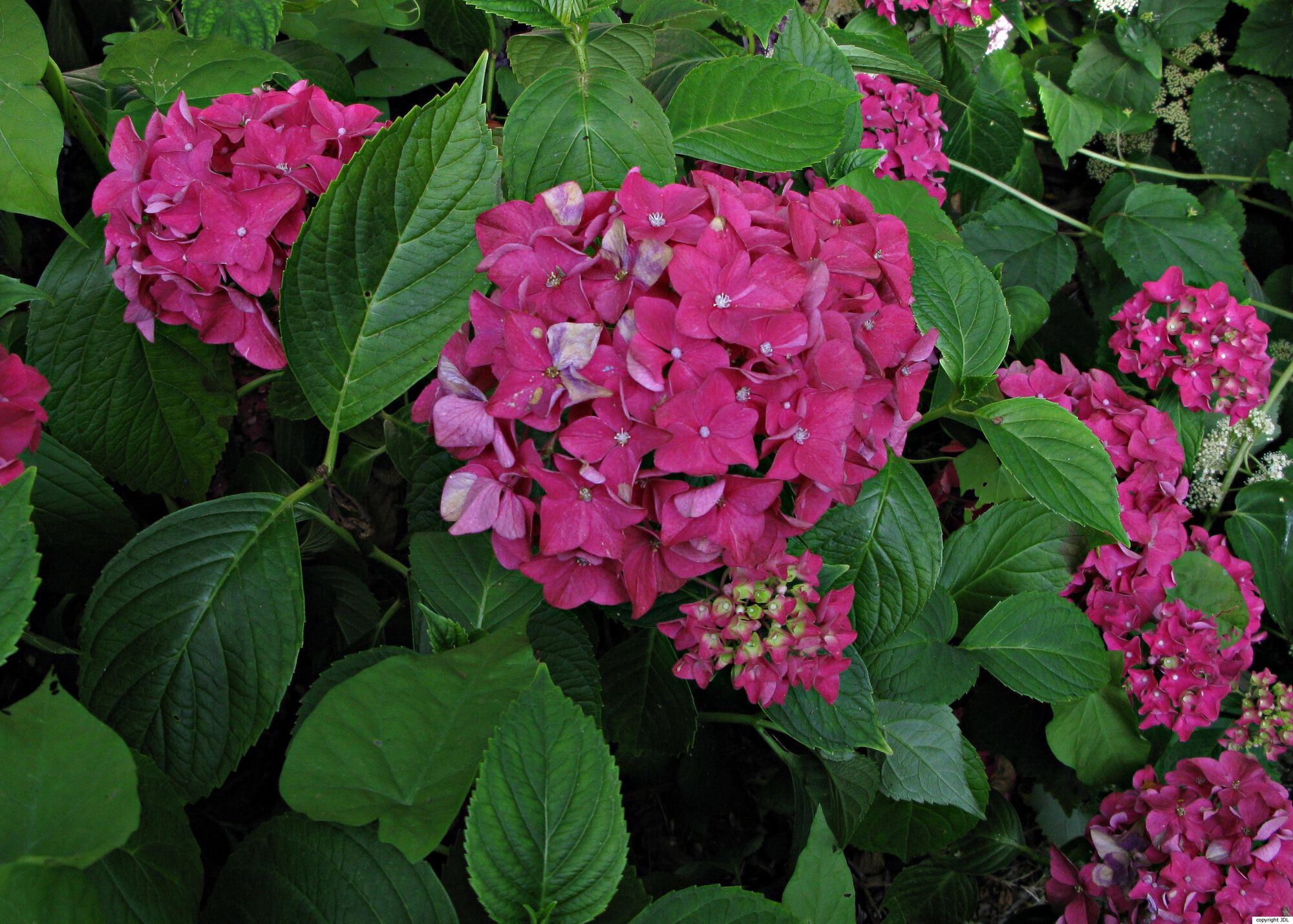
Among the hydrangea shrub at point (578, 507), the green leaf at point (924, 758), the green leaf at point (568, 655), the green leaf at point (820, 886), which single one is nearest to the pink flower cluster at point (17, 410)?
the hydrangea shrub at point (578, 507)

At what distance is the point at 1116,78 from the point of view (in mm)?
2719

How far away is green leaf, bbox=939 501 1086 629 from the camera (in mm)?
1682

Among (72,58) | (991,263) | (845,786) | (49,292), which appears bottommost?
(845,786)

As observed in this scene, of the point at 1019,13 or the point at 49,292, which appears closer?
the point at 49,292

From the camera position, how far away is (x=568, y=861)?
84 cm

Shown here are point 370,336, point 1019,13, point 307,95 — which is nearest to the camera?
point 370,336

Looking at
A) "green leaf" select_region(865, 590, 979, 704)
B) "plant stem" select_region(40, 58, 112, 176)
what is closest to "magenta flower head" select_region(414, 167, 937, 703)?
"green leaf" select_region(865, 590, 979, 704)

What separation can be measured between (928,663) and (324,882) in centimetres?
116

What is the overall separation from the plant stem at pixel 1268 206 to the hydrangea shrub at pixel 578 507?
0.75 metres

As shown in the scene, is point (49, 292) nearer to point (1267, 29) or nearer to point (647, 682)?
point (647, 682)

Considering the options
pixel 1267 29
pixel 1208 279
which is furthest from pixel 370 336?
pixel 1267 29

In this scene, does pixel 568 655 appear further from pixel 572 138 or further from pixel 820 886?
pixel 572 138

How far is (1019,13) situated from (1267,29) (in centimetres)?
85

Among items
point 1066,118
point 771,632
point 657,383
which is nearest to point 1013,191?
point 1066,118
